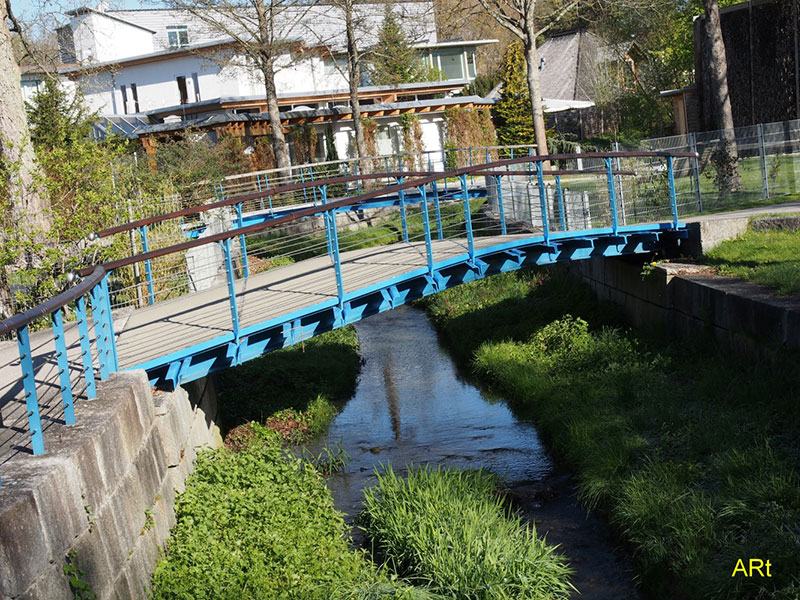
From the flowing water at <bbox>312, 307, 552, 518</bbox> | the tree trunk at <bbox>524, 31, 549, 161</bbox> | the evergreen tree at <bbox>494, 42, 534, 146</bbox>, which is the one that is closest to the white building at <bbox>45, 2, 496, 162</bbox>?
the evergreen tree at <bbox>494, 42, 534, 146</bbox>

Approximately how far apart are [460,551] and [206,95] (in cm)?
4283

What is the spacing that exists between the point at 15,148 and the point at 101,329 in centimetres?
613

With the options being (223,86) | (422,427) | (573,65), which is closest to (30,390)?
(422,427)

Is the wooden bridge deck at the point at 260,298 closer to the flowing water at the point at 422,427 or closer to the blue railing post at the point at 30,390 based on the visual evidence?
the flowing water at the point at 422,427

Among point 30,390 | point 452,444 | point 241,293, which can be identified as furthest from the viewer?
point 452,444

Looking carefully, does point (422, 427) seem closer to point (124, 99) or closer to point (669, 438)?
point (669, 438)

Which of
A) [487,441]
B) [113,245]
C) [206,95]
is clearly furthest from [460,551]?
[206,95]

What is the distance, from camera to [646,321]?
14422 millimetres

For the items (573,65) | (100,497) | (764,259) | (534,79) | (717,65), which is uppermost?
(573,65)

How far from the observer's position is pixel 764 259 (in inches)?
513

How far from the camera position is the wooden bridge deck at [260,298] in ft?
32.3

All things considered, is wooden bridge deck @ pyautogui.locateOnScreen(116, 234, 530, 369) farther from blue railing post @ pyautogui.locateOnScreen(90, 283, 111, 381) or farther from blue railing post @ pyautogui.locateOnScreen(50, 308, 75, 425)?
blue railing post @ pyautogui.locateOnScreen(50, 308, 75, 425)

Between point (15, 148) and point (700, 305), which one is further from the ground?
point (15, 148)

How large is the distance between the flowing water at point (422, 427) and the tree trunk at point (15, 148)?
5.12 meters
